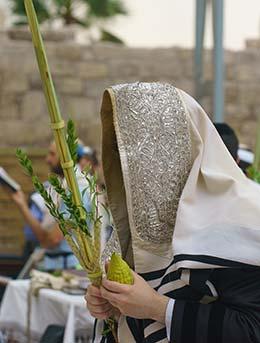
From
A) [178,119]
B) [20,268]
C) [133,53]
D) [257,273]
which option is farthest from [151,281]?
[133,53]

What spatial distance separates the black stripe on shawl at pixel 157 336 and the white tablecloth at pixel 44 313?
2115 mm

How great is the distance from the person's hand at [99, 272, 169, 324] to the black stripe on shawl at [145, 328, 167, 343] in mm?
56

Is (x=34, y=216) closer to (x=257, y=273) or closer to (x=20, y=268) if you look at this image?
(x=20, y=268)

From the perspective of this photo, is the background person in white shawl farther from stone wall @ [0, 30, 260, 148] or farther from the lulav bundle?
stone wall @ [0, 30, 260, 148]

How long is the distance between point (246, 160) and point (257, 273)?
2.74 m

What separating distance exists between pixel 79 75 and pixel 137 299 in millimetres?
8642

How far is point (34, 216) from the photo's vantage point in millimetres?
5871

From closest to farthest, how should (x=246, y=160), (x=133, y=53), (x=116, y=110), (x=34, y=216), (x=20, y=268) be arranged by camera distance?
1. (x=116, y=110)
2. (x=246, y=160)
3. (x=34, y=216)
4. (x=20, y=268)
5. (x=133, y=53)

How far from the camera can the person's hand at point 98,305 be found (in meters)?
2.06

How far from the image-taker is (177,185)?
204cm

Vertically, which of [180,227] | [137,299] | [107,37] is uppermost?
[180,227]

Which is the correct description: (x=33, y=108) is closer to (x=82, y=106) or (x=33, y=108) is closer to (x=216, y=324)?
(x=82, y=106)

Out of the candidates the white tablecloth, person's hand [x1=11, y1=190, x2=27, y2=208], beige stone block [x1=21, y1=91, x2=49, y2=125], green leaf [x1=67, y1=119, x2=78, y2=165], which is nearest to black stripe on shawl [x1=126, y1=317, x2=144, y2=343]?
green leaf [x1=67, y1=119, x2=78, y2=165]

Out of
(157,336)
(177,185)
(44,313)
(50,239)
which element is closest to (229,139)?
(177,185)
